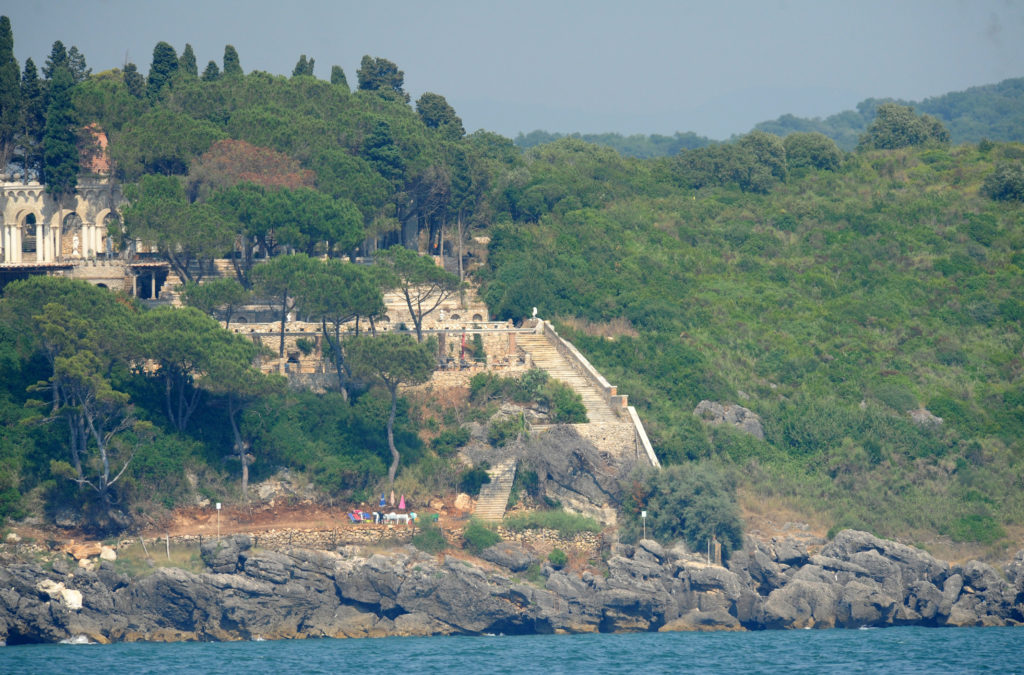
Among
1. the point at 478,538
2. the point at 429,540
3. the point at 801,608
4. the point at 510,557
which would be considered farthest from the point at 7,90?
the point at 801,608

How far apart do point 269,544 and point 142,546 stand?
4.47 meters

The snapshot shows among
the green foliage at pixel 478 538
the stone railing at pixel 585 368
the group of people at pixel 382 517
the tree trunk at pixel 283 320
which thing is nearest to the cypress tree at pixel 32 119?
the tree trunk at pixel 283 320

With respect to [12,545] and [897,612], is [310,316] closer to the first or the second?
[12,545]

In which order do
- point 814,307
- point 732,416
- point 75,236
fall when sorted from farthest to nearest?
point 814,307 < point 75,236 < point 732,416

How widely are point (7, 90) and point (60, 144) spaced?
4.58 meters

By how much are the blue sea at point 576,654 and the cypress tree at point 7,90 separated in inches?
1262

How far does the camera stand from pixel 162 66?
86.4 metres

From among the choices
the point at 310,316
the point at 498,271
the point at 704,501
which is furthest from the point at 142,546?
the point at 498,271

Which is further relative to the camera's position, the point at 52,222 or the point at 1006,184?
the point at 1006,184

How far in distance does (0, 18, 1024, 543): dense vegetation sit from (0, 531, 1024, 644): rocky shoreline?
411 cm

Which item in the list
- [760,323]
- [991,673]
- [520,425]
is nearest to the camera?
[991,673]

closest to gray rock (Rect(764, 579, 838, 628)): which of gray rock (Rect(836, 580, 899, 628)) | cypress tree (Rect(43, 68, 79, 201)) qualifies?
gray rock (Rect(836, 580, 899, 628))

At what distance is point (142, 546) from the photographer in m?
58.9

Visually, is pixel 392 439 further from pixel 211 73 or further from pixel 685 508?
pixel 211 73
